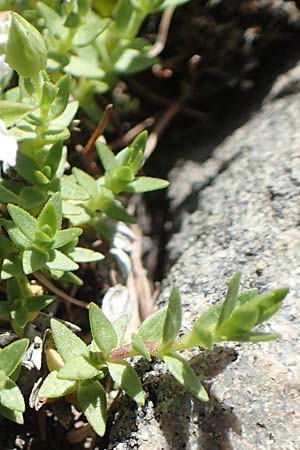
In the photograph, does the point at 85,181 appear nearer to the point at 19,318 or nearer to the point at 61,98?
the point at 61,98

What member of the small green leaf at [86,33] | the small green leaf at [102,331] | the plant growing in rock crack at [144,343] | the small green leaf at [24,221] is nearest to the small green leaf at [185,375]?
the plant growing in rock crack at [144,343]

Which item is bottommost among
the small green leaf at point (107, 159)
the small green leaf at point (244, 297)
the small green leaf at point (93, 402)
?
the small green leaf at point (93, 402)

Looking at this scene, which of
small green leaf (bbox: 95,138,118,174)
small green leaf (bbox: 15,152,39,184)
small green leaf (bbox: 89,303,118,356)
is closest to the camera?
small green leaf (bbox: 89,303,118,356)

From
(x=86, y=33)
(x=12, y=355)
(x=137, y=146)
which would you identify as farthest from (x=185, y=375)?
(x=86, y=33)

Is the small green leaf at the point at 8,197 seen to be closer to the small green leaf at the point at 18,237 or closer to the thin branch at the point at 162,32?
the small green leaf at the point at 18,237

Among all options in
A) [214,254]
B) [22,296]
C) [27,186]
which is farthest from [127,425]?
[27,186]

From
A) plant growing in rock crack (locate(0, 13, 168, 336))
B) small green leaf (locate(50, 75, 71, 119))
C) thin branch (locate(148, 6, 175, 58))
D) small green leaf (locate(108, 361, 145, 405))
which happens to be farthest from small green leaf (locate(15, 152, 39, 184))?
thin branch (locate(148, 6, 175, 58))

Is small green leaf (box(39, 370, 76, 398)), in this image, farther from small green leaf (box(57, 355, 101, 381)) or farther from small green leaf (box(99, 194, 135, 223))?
small green leaf (box(99, 194, 135, 223))
